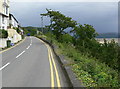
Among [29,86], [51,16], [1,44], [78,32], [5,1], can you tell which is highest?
[5,1]

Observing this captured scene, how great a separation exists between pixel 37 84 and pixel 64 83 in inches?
54.7

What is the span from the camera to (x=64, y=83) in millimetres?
9070

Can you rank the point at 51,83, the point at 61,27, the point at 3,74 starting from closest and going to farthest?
1. the point at 51,83
2. the point at 3,74
3. the point at 61,27

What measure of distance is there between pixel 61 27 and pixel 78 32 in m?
4.24

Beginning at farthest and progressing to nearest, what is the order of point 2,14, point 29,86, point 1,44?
point 2,14 → point 1,44 → point 29,86

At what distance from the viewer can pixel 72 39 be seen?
47219mm

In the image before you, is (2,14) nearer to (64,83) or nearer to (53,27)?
(53,27)

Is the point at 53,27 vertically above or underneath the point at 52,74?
above

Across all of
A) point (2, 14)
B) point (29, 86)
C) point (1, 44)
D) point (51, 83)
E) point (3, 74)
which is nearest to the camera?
point (29, 86)

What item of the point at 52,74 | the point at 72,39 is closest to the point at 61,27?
the point at 72,39

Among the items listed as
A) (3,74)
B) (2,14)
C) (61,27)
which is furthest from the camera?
(2,14)

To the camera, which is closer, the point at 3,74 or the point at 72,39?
the point at 3,74

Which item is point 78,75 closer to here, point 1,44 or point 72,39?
point 1,44

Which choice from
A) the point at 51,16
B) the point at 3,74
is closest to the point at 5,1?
the point at 51,16
